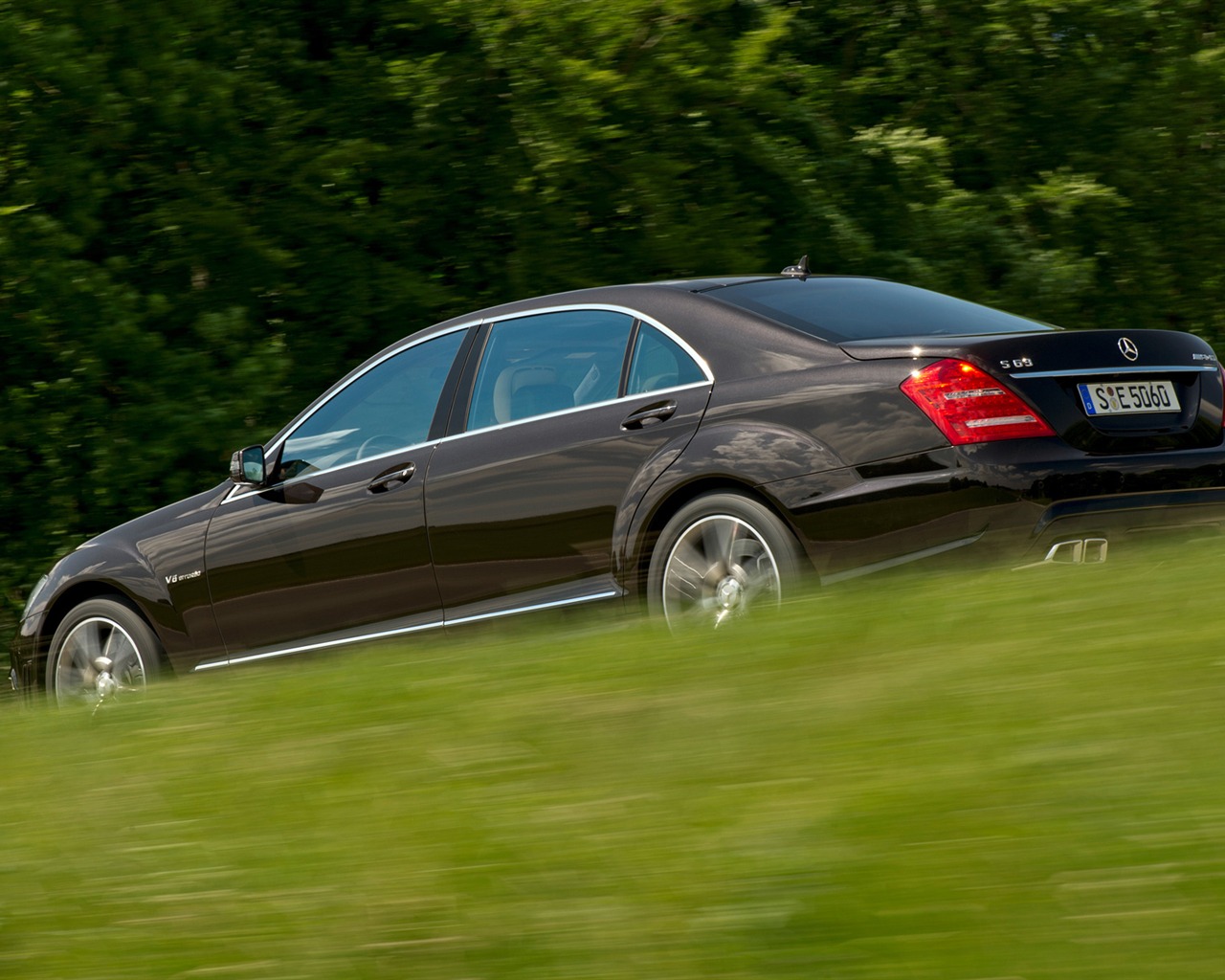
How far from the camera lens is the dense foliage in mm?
13352

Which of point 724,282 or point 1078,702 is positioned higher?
point 724,282

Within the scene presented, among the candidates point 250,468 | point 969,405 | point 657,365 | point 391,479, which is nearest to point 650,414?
point 657,365

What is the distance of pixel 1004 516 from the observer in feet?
17.6

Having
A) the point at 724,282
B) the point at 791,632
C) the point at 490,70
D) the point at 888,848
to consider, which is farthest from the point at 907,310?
the point at 490,70

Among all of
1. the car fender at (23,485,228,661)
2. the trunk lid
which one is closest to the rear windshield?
the trunk lid

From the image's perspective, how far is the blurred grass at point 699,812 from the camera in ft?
8.98

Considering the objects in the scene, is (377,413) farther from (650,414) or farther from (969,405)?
(969,405)

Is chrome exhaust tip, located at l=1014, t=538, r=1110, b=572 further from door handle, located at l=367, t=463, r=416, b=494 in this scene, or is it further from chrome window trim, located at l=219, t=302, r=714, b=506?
door handle, located at l=367, t=463, r=416, b=494

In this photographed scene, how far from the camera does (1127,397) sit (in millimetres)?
5715

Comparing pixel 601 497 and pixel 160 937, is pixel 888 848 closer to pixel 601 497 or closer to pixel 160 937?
pixel 160 937

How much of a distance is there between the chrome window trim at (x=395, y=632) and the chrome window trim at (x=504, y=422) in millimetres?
761

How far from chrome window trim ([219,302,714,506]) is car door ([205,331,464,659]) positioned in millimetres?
12

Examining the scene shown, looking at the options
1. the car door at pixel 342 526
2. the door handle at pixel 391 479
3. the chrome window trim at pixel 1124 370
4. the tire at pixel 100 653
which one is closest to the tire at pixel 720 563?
the chrome window trim at pixel 1124 370

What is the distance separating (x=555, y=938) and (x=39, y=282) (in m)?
11.3
